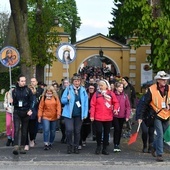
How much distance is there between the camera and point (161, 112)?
998cm

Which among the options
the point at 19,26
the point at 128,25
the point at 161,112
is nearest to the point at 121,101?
the point at 161,112

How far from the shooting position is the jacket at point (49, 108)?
38.7 ft

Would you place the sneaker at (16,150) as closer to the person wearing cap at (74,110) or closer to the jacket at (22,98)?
the jacket at (22,98)

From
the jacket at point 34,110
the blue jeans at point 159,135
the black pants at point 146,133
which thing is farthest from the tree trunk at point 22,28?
the blue jeans at point 159,135

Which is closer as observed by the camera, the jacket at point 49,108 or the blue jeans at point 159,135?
the blue jeans at point 159,135

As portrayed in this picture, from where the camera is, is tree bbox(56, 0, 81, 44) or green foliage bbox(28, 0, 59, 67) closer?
green foliage bbox(28, 0, 59, 67)

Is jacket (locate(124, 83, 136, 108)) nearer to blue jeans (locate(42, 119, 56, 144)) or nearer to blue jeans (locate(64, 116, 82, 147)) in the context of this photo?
blue jeans (locate(42, 119, 56, 144))

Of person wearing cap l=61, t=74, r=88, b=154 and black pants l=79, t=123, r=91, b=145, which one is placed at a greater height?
person wearing cap l=61, t=74, r=88, b=154

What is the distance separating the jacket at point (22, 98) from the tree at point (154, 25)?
4301mm

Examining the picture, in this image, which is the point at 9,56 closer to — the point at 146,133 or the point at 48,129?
the point at 48,129

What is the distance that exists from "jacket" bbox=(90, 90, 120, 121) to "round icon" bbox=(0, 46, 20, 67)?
11.8 feet

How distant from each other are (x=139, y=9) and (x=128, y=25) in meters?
1.34

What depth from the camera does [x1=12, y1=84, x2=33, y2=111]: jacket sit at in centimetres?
1093

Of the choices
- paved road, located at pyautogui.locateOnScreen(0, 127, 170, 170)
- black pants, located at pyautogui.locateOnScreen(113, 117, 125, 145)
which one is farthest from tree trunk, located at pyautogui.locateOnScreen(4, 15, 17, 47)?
black pants, located at pyautogui.locateOnScreen(113, 117, 125, 145)
